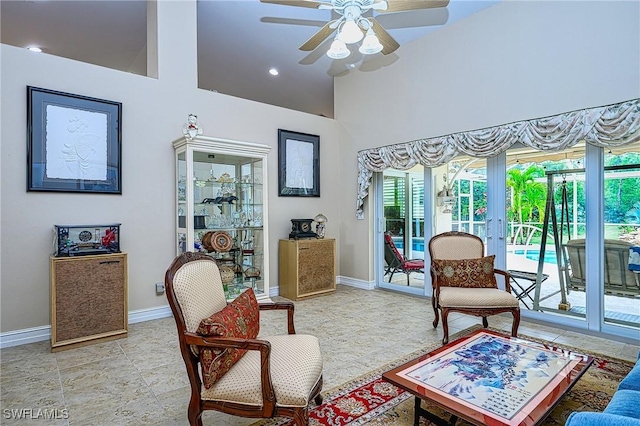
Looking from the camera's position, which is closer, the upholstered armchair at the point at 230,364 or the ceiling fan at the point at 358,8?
the upholstered armchair at the point at 230,364

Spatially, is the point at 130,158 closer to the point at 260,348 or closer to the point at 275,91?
the point at 260,348

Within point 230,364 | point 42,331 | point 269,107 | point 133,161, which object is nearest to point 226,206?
point 133,161

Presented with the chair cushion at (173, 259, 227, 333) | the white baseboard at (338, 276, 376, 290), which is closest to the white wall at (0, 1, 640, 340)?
A: the white baseboard at (338, 276, 376, 290)

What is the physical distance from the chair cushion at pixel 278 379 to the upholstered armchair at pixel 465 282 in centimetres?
181

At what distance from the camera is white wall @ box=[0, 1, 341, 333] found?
3.12 meters

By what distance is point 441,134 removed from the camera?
14.5 ft

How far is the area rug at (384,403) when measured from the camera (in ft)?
6.62

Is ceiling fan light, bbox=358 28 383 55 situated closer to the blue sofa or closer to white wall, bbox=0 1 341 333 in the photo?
white wall, bbox=0 1 341 333

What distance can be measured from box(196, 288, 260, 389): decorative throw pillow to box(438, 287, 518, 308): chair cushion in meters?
2.06

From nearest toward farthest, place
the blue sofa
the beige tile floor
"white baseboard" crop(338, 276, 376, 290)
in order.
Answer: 1. the blue sofa
2. the beige tile floor
3. "white baseboard" crop(338, 276, 376, 290)

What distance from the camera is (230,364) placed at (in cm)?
176

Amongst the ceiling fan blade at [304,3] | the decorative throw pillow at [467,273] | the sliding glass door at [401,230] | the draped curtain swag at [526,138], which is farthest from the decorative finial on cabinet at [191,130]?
the decorative throw pillow at [467,273]

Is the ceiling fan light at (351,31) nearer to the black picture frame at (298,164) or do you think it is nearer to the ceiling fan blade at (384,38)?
the ceiling fan blade at (384,38)

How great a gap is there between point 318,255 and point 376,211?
1.24 m
